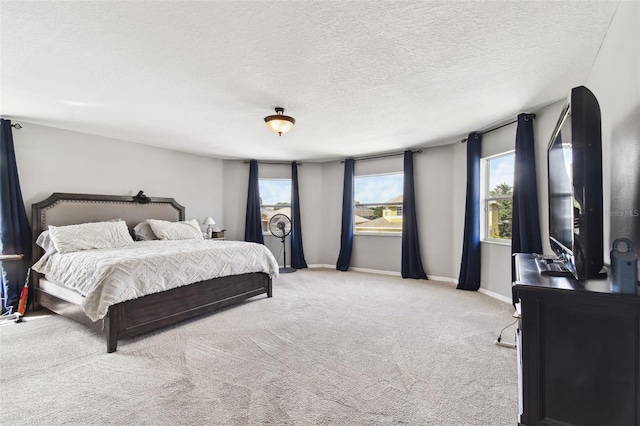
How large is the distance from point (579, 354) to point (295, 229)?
514cm

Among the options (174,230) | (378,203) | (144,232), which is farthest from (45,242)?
(378,203)

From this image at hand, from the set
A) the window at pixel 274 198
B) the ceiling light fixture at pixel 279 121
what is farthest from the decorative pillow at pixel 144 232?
the ceiling light fixture at pixel 279 121

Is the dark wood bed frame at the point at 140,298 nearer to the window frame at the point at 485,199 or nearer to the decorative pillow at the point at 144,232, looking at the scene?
the decorative pillow at the point at 144,232

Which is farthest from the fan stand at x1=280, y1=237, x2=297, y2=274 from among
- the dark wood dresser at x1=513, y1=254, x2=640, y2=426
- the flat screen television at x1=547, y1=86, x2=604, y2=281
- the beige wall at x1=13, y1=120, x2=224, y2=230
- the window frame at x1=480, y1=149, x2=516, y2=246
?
the flat screen television at x1=547, y1=86, x2=604, y2=281

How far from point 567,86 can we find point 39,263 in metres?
5.82

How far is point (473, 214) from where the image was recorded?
165 inches

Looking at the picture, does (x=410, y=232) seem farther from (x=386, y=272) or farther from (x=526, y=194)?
(x=526, y=194)

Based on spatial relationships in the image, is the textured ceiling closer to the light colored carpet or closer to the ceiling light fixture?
the ceiling light fixture

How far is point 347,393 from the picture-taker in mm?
1832

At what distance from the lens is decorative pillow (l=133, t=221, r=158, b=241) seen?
14.1 feet

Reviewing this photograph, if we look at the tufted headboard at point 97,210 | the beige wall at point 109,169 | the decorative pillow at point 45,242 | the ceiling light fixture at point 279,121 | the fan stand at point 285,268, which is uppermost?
the ceiling light fixture at point 279,121

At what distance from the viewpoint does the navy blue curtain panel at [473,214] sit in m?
4.17

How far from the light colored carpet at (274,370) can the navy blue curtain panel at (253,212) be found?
102 inches

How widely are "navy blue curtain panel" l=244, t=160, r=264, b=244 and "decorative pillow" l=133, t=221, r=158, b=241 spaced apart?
1833 millimetres
